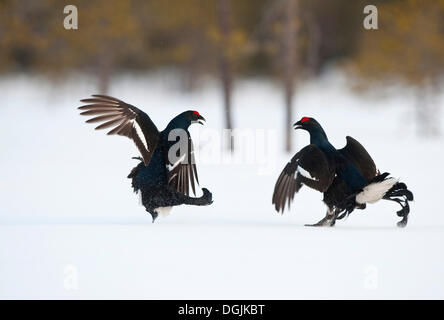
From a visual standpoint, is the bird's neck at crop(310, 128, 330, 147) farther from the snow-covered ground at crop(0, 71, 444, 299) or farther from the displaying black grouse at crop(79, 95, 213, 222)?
the displaying black grouse at crop(79, 95, 213, 222)

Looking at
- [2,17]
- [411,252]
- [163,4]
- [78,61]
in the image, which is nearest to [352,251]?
[411,252]

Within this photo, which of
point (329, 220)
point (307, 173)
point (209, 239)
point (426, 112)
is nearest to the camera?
point (209, 239)

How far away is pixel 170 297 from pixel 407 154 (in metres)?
11.3

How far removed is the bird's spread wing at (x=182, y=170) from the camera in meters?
5.33

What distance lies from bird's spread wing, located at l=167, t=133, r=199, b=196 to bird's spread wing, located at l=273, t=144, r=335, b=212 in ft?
2.25

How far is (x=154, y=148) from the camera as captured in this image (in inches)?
207

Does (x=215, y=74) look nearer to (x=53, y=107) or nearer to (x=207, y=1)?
(x=207, y=1)

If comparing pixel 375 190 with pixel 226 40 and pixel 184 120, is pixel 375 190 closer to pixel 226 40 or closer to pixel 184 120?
pixel 184 120

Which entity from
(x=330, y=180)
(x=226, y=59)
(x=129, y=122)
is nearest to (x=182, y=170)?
(x=129, y=122)

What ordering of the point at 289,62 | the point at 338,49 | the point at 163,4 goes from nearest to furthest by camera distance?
1. the point at 289,62
2. the point at 163,4
3. the point at 338,49

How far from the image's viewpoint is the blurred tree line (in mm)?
12977

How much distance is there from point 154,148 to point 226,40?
7815 millimetres

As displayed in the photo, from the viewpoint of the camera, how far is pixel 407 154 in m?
14.2

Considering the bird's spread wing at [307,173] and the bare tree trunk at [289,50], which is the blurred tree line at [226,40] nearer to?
the bare tree trunk at [289,50]
